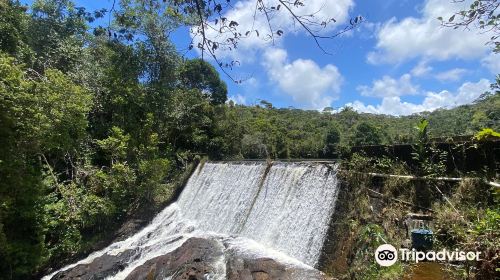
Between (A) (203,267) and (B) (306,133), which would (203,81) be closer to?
(B) (306,133)

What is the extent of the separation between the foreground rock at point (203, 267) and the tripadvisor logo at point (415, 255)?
121 cm

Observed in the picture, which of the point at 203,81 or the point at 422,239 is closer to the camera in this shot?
the point at 422,239

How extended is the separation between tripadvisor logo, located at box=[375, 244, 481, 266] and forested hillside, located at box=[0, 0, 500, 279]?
242 centimetres

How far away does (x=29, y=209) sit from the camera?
865 centimetres

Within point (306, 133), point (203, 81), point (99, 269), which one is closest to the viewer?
point (99, 269)

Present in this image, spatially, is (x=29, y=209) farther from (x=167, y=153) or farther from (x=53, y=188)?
(x=167, y=153)

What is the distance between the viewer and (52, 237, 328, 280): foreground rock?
5.93 m

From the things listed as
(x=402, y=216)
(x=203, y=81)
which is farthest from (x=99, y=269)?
(x=203, y=81)

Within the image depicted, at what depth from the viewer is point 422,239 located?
14.9 feet

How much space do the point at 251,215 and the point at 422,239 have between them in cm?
469

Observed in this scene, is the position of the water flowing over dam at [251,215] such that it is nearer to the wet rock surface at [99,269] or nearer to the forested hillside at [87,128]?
the wet rock surface at [99,269]

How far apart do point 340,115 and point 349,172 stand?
1897 inches

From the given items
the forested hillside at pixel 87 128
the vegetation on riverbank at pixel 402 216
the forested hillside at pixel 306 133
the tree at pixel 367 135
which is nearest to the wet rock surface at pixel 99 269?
the forested hillside at pixel 87 128

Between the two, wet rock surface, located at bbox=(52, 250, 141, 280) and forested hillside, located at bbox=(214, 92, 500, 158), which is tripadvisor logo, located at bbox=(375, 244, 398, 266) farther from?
forested hillside, located at bbox=(214, 92, 500, 158)
